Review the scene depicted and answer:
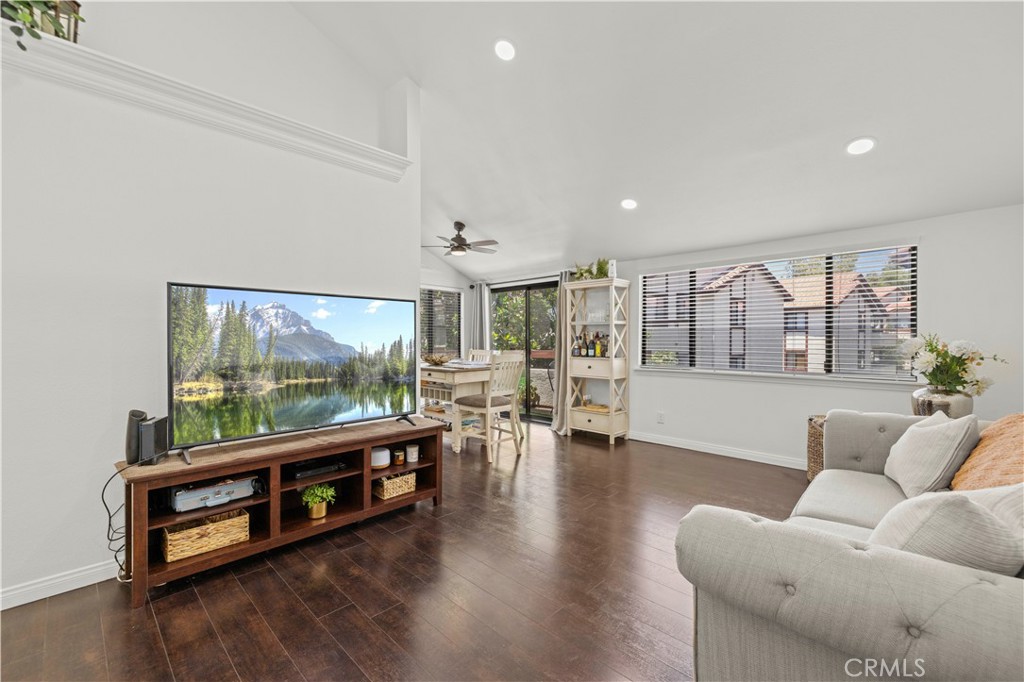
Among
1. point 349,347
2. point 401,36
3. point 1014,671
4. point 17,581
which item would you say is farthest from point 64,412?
point 1014,671

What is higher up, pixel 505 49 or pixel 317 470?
pixel 505 49

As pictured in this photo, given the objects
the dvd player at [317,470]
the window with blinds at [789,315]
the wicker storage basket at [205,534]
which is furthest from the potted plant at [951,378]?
the wicker storage basket at [205,534]

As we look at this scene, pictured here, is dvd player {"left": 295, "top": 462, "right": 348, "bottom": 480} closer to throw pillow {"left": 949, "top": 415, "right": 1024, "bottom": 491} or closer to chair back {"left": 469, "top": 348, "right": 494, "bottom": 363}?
throw pillow {"left": 949, "top": 415, "right": 1024, "bottom": 491}

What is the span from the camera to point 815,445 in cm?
347

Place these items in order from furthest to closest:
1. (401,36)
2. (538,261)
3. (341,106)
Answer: (538,261), (341,106), (401,36)

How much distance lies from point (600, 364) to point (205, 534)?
12.7 ft

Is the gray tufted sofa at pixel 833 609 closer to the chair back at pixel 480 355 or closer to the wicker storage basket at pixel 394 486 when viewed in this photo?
the wicker storage basket at pixel 394 486

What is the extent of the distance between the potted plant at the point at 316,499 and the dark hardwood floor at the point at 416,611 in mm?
164

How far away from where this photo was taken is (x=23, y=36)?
1.96 m

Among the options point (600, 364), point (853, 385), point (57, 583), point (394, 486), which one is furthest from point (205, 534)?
point (853, 385)

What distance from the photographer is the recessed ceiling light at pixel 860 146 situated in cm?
272

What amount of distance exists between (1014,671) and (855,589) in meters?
0.23

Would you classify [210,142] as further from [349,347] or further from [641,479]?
[641,479]

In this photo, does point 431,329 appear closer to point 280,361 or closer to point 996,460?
point 280,361
